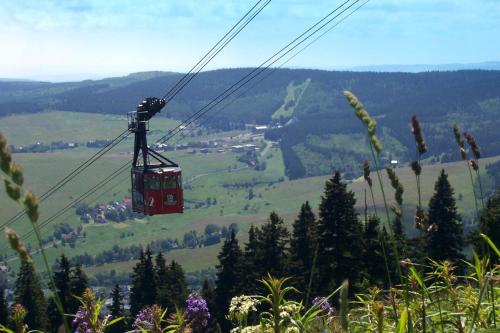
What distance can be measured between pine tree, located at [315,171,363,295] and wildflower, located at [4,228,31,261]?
31060 millimetres

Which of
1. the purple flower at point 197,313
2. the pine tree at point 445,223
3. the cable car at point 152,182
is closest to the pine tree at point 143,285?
the pine tree at point 445,223

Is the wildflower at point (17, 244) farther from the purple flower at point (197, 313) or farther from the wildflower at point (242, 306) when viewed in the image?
the purple flower at point (197, 313)

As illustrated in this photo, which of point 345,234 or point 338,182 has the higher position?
point 338,182

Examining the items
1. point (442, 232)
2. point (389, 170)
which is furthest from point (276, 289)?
point (442, 232)

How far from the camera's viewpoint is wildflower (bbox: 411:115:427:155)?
307cm

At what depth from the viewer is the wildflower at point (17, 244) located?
7.34 feet

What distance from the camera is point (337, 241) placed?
111ft

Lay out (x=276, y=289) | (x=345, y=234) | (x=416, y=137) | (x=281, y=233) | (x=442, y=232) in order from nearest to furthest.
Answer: (x=276, y=289) < (x=416, y=137) < (x=345, y=234) < (x=442, y=232) < (x=281, y=233)

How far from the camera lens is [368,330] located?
12.6 ft

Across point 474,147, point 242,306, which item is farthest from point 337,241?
point 242,306

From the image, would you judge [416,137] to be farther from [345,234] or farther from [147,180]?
[345,234]

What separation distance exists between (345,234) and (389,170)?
31.1 m

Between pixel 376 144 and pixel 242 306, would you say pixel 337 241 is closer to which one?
pixel 242 306

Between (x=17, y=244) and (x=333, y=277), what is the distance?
106ft
